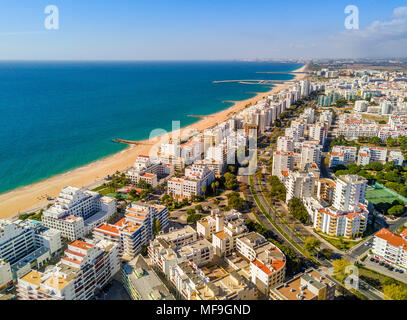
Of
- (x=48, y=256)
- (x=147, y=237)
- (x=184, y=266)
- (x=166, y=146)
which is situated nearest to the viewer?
(x=184, y=266)

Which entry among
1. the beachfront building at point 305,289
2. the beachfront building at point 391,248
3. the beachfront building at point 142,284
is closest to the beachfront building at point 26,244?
the beachfront building at point 142,284

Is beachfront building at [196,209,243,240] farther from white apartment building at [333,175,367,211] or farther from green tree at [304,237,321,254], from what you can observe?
white apartment building at [333,175,367,211]

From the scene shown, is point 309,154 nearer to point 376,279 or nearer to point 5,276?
point 376,279

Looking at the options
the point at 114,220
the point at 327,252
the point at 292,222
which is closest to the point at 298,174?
the point at 292,222

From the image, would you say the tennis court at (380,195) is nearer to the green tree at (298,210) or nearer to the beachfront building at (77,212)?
the green tree at (298,210)
